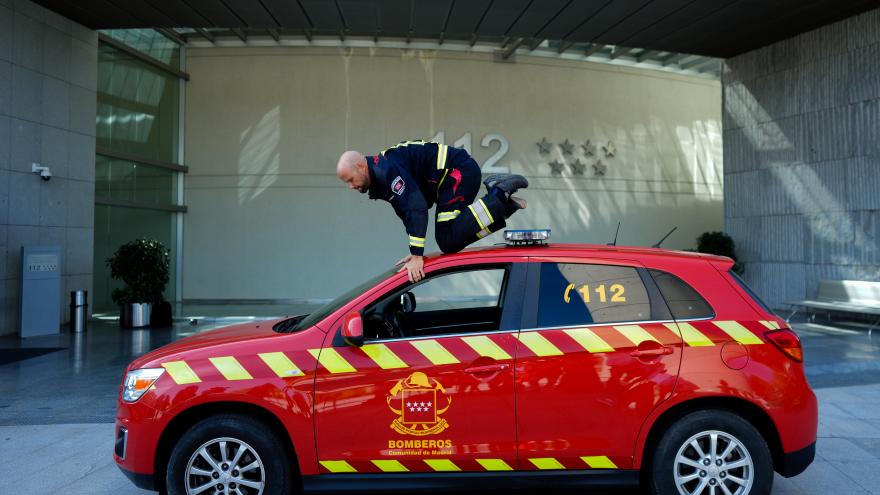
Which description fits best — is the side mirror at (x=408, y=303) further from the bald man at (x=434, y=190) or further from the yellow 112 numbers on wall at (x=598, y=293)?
the yellow 112 numbers on wall at (x=598, y=293)

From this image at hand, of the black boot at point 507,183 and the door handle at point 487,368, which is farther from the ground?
the black boot at point 507,183

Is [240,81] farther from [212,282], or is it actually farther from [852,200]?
[852,200]

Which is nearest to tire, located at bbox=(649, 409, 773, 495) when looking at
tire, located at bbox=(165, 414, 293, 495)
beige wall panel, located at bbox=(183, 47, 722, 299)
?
tire, located at bbox=(165, 414, 293, 495)

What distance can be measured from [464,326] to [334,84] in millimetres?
15387

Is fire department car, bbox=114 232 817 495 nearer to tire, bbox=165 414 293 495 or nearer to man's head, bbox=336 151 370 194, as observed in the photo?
tire, bbox=165 414 293 495

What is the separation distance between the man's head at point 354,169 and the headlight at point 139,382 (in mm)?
1618

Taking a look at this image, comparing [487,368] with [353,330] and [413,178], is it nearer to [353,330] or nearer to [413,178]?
[353,330]

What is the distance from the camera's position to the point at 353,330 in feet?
10.8

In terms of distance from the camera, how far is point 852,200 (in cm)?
1253

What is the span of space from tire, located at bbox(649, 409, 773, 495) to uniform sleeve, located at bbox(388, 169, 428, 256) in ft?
5.96

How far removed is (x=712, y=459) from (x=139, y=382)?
3218 millimetres

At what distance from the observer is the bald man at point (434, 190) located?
13.0ft

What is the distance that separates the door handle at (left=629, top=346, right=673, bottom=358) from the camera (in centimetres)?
339

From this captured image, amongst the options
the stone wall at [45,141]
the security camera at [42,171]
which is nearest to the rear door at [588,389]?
the stone wall at [45,141]
